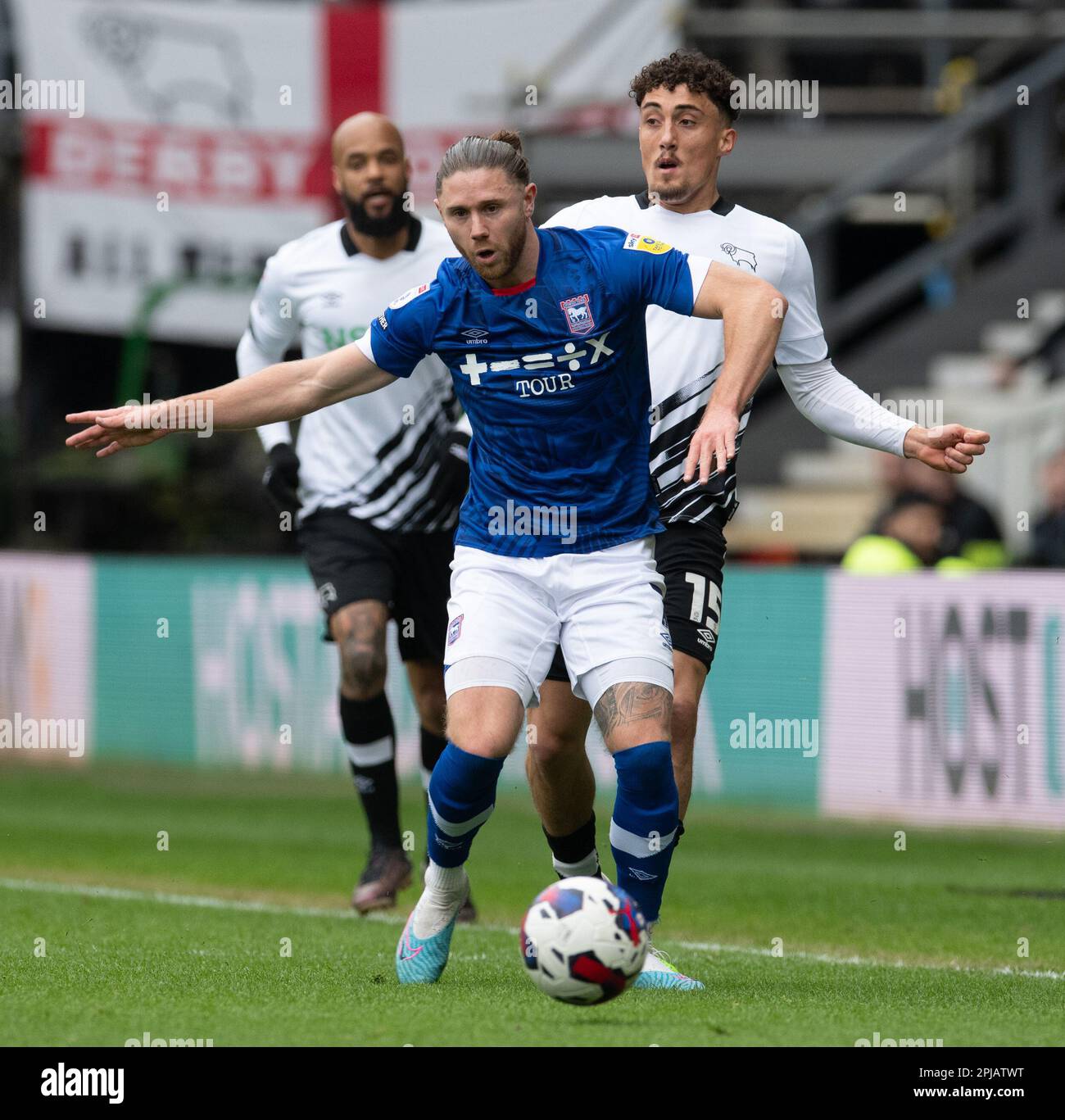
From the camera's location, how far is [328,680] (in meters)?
15.1

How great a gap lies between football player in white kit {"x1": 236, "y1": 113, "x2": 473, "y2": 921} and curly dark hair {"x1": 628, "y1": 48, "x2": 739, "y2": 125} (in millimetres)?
1618

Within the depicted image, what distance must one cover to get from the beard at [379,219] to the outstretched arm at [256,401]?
2329mm

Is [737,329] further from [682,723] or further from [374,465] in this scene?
[374,465]

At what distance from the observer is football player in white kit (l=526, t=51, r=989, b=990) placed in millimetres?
7297

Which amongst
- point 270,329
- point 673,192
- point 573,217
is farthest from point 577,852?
point 270,329

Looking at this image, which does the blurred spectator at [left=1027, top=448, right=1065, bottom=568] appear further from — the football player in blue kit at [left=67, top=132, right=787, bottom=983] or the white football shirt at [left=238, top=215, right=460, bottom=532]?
the football player in blue kit at [left=67, top=132, right=787, bottom=983]

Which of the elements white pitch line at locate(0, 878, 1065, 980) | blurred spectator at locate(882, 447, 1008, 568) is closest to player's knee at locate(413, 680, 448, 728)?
white pitch line at locate(0, 878, 1065, 980)

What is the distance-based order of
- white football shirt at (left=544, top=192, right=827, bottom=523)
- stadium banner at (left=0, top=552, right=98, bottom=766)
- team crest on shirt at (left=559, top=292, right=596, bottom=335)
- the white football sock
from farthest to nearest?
stadium banner at (left=0, top=552, right=98, bottom=766) → white football shirt at (left=544, top=192, right=827, bottom=523) → the white football sock → team crest on shirt at (left=559, top=292, right=596, bottom=335)

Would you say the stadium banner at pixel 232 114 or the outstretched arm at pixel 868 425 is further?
the stadium banner at pixel 232 114

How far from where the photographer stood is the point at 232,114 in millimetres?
18734

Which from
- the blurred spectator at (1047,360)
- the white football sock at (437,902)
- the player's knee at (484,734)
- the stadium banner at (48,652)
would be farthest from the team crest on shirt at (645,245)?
the blurred spectator at (1047,360)

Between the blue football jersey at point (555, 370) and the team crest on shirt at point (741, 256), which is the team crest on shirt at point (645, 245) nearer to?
the blue football jersey at point (555, 370)

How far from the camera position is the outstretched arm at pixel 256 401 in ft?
21.9

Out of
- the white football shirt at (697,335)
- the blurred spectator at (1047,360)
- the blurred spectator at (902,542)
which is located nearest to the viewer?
the white football shirt at (697,335)
